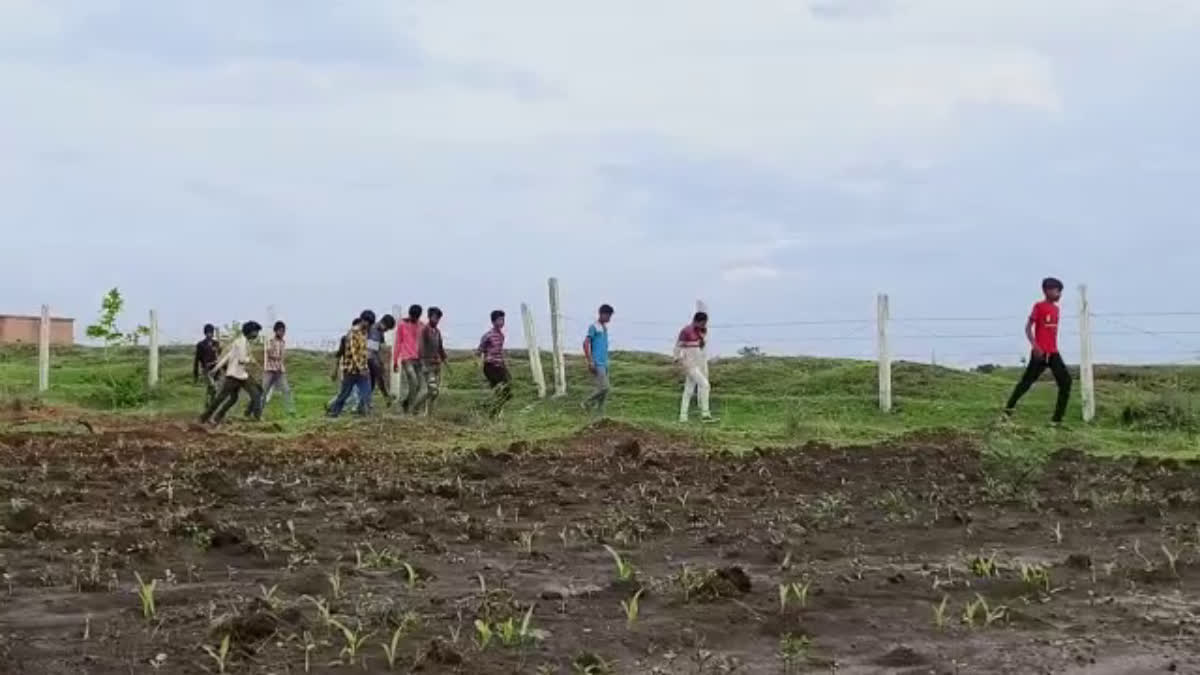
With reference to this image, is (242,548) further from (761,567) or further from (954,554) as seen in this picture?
(954,554)

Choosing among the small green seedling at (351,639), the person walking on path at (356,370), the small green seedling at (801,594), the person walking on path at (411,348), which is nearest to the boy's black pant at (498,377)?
the person walking on path at (411,348)

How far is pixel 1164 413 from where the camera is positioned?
16.7 m

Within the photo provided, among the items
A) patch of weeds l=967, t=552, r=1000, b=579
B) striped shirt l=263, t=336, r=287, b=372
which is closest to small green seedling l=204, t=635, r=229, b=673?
patch of weeds l=967, t=552, r=1000, b=579

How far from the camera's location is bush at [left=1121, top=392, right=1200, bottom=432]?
1639 centimetres

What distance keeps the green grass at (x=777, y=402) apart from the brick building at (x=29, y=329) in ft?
36.5

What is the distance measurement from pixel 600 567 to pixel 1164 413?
40.6ft

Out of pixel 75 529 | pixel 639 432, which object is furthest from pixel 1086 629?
pixel 639 432

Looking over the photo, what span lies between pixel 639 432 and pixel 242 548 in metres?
9.12

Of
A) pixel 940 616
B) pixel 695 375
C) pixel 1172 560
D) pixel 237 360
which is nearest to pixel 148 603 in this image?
pixel 940 616

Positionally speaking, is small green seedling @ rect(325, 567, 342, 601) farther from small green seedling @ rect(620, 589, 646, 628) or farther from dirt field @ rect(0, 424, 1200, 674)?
small green seedling @ rect(620, 589, 646, 628)

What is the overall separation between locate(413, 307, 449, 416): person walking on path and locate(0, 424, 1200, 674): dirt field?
703 centimetres

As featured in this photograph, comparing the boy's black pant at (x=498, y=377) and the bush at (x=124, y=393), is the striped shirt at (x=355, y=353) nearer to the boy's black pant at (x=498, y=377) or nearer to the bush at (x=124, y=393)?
the boy's black pant at (x=498, y=377)

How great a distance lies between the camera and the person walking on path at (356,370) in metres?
17.5

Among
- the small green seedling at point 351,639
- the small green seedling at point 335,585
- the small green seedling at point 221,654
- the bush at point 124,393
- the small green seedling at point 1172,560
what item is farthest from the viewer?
the bush at point 124,393
